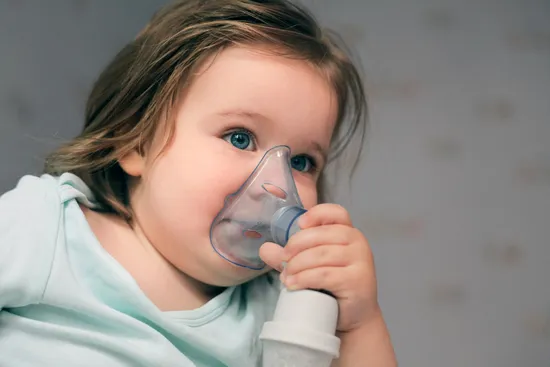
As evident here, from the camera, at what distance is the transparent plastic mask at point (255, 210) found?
2.24 ft

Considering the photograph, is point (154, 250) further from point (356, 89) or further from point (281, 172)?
point (356, 89)

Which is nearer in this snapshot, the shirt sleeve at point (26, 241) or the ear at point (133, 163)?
the shirt sleeve at point (26, 241)

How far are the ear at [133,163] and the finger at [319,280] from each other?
11.4 inches

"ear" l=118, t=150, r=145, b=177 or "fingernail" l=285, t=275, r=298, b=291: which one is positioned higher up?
"ear" l=118, t=150, r=145, b=177

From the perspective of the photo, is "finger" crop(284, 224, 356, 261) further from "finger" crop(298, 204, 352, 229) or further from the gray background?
the gray background

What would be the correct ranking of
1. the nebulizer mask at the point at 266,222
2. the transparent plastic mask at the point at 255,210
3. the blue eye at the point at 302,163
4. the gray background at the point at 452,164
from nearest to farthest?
the nebulizer mask at the point at 266,222
the transparent plastic mask at the point at 255,210
the blue eye at the point at 302,163
the gray background at the point at 452,164

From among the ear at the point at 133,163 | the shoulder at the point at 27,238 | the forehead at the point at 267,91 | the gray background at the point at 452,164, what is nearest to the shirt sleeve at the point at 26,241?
the shoulder at the point at 27,238

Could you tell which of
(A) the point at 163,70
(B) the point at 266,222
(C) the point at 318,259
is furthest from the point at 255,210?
(A) the point at 163,70

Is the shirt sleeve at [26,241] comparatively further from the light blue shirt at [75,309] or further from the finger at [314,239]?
the finger at [314,239]

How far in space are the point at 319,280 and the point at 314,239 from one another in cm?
4

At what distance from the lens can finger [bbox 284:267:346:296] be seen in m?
0.57

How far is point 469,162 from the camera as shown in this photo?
1.22 meters

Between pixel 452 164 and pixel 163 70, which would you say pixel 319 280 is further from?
pixel 452 164

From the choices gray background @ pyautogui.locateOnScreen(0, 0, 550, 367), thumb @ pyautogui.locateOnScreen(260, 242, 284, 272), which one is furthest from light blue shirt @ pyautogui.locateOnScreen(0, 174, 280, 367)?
gray background @ pyautogui.locateOnScreen(0, 0, 550, 367)
